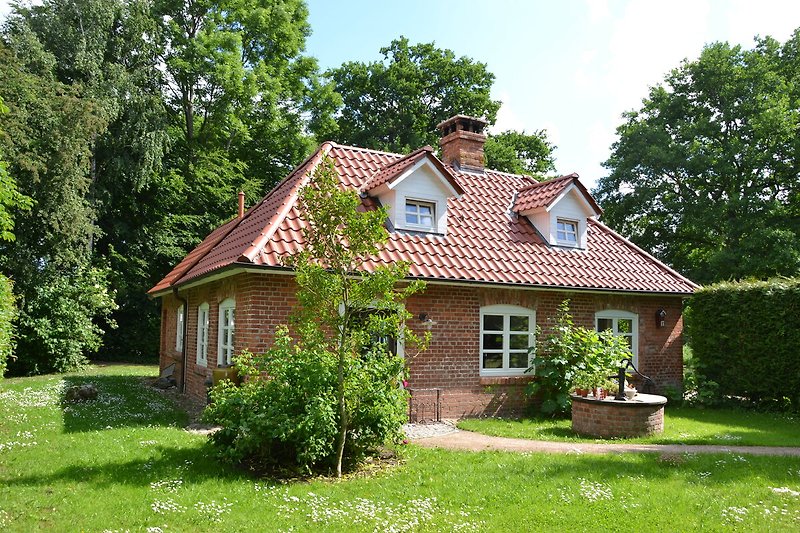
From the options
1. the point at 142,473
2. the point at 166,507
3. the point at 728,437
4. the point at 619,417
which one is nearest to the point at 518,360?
the point at 619,417

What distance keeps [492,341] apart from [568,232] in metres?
4.30

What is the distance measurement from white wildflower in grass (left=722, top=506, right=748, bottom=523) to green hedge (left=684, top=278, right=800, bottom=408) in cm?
954

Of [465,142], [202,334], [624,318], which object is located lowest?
[202,334]

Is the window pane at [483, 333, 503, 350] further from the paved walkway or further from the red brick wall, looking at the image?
the paved walkway

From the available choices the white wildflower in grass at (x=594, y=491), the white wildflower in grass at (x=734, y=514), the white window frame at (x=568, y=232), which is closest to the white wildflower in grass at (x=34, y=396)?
the white wildflower in grass at (x=594, y=491)

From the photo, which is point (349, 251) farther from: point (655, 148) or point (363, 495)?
point (655, 148)

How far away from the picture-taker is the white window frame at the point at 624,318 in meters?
15.4

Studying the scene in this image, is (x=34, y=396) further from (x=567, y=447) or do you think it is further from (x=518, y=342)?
(x=567, y=447)

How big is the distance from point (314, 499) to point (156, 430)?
4749 mm

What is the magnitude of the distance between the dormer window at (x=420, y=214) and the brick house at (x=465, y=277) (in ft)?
0.09

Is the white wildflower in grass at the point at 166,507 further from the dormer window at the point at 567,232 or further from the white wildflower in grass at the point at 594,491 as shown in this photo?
the dormer window at the point at 567,232

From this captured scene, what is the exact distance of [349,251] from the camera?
828cm

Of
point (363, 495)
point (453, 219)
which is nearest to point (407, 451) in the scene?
point (363, 495)

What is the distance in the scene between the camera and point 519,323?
46.6ft
